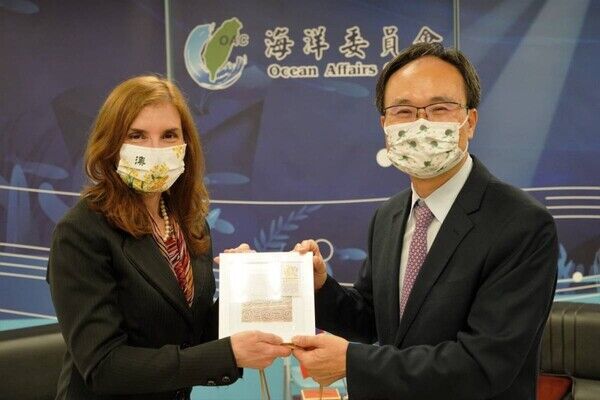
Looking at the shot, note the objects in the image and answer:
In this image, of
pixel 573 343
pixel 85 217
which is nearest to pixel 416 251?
pixel 85 217

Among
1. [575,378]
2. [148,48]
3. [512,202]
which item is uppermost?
[148,48]

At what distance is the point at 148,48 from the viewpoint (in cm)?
411

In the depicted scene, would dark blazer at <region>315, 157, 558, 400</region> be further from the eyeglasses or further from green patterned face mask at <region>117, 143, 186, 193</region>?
green patterned face mask at <region>117, 143, 186, 193</region>

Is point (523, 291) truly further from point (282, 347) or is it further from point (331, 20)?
point (331, 20)

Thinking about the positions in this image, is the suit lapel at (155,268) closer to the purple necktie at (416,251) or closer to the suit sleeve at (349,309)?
the suit sleeve at (349,309)

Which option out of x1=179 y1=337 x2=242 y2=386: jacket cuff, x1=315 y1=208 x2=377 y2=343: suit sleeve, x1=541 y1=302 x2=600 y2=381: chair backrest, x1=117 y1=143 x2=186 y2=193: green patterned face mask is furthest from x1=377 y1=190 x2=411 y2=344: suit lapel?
x1=541 y1=302 x2=600 y2=381: chair backrest

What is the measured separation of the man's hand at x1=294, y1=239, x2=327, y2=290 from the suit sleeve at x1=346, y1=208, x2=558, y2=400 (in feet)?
1.54

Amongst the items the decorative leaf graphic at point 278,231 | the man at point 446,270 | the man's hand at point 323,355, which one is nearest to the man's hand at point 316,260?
the man at point 446,270

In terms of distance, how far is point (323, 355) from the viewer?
71.7 inches

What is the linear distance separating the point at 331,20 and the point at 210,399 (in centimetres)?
243

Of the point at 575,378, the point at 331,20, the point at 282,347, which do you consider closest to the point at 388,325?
the point at 282,347

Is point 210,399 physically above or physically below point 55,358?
below

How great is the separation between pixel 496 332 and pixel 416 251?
12.9 inches

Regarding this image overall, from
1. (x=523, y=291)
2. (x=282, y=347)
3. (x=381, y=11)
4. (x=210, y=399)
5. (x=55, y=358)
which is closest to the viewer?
(x=523, y=291)
